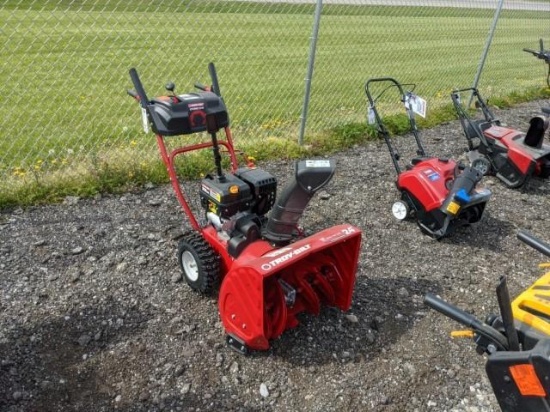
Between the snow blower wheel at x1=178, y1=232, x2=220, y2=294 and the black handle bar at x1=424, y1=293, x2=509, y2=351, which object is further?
the snow blower wheel at x1=178, y1=232, x2=220, y2=294

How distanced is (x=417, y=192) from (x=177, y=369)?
2471 mm

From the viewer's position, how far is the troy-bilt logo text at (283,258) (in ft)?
8.26

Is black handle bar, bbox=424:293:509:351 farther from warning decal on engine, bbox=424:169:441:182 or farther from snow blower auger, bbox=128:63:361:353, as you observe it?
warning decal on engine, bbox=424:169:441:182

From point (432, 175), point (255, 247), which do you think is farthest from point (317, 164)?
point (432, 175)

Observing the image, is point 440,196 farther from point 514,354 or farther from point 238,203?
point 514,354

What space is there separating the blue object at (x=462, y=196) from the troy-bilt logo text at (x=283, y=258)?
5.77 ft

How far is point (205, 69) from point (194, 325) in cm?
791

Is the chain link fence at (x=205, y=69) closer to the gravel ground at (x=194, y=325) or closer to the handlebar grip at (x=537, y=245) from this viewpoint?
the gravel ground at (x=194, y=325)

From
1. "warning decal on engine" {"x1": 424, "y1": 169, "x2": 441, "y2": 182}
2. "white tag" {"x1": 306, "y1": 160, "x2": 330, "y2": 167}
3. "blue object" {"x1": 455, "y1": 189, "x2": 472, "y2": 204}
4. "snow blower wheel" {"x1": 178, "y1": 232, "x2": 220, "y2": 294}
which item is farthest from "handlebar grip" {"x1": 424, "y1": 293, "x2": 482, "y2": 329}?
"warning decal on engine" {"x1": 424, "y1": 169, "x2": 441, "y2": 182}

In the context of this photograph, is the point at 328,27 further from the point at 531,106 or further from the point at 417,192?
the point at 417,192

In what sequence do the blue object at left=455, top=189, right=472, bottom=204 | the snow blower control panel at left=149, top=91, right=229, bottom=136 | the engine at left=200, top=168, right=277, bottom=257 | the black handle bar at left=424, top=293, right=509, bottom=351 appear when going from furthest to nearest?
the blue object at left=455, top=189, right=472, bottom=204 < the snow blower control panel at left=149, top=91, right=229, bottom=136 < the engine at left=200, top=168, right=277, bottom=257 < the black handle bar at left=424, top=293, right=509, bottom=351

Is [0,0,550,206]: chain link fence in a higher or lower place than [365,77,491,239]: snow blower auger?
lower

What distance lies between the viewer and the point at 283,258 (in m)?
2.56

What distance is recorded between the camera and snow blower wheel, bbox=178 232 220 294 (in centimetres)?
322
